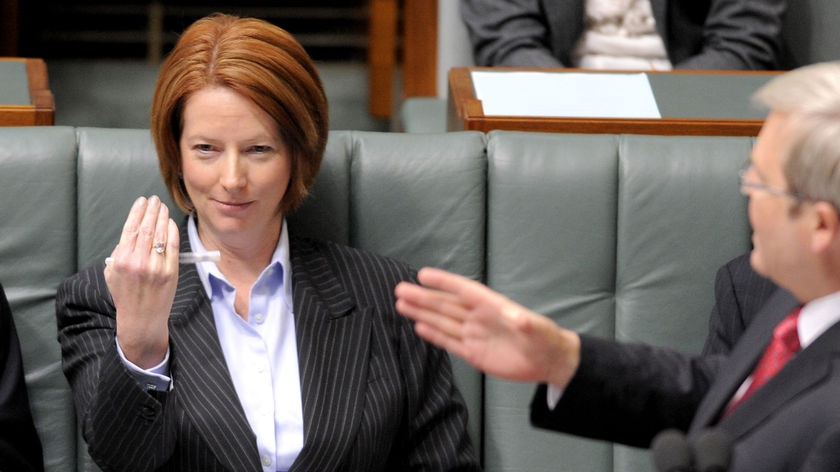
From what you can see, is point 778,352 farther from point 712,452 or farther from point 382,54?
point 382,54

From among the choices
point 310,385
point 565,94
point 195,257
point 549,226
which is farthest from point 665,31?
point 195,257

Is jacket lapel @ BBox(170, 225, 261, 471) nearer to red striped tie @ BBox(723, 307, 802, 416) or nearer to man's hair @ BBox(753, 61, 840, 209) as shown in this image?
red striped tie @ BBox(723, 307, 802, 416)

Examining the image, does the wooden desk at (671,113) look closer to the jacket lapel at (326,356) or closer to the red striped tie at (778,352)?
the jacket lapel at (326,356)

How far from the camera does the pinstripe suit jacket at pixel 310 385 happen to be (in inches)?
68.1

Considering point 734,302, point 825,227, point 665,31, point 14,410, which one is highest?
point 825,227

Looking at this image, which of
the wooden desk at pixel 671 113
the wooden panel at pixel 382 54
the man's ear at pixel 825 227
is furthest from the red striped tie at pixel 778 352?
the wooden panel at pixel 382 54

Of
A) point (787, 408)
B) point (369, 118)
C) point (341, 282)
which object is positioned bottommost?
point (369, 118)

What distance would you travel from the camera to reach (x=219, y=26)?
190cm

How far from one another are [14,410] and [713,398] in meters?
1.01

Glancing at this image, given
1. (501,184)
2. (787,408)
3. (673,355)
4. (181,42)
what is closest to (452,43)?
(501,184)

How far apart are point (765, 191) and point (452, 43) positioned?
198cm

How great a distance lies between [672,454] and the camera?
105cm

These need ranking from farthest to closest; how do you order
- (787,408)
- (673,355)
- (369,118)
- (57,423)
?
(369,118), (57,423), (673,355), (787,408)

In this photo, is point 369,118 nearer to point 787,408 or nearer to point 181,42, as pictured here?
point 181,42
